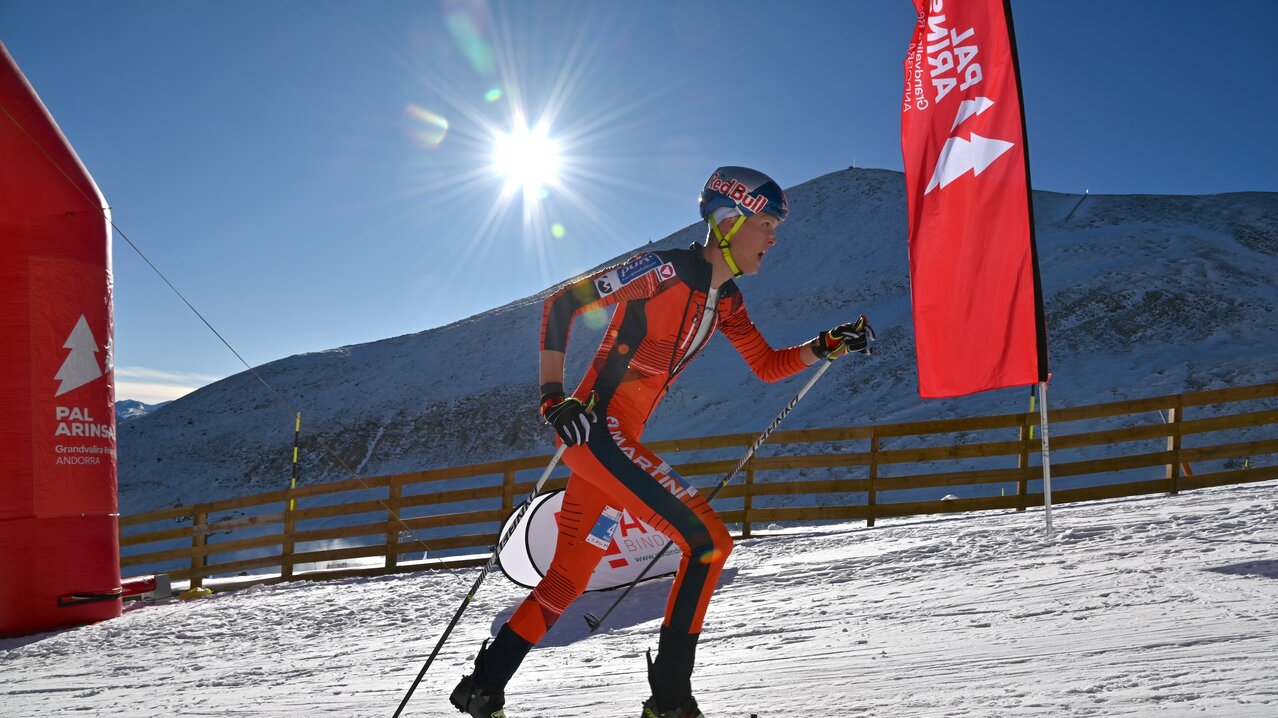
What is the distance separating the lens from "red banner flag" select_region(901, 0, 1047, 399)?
6051 mm

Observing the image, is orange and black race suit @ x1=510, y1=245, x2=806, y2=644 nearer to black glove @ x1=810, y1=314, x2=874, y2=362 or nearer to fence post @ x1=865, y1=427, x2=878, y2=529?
black glove @ x1=810, y1=314, x2=874, y2=362

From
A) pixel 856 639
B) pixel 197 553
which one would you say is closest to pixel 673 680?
pixel 856 639

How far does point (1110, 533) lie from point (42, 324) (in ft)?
32.4

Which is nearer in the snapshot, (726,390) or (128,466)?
(726,390)

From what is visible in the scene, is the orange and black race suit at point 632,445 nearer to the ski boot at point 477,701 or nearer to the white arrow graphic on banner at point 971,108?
the ski boot at point 477,701

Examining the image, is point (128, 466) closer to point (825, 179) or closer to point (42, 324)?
point (42, 324)

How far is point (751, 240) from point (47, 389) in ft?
26.7

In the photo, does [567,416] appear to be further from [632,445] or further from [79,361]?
[79,361]

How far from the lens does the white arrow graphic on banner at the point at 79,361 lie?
8242 millimetres

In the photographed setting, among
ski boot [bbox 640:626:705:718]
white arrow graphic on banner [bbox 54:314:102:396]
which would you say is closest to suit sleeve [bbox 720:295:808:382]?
ski boot [bbox 640:626:705:718]

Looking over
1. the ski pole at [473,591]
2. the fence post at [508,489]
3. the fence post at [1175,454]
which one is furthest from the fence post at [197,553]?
the fence post at [1175,454]

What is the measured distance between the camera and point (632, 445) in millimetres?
2914

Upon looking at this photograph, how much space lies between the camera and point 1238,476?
10109 millimetres

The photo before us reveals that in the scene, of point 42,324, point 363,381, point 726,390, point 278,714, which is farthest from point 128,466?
point 278,714
